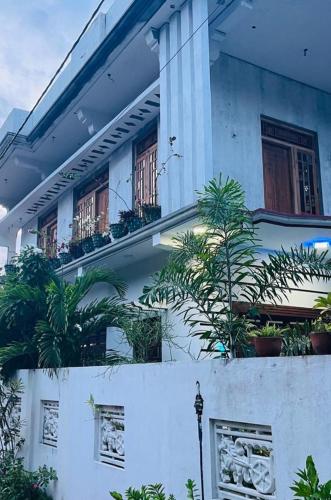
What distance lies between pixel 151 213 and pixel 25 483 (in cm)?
405

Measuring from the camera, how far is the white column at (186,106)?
6988mm

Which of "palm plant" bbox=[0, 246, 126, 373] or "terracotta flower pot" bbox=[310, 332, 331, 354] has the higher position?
"palm plant" bbox=[0, 246, 126, 373]

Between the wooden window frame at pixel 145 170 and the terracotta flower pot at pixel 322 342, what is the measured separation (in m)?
5.36

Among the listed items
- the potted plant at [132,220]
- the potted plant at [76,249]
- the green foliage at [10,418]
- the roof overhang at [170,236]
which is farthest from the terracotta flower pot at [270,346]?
the potted plant at [76,249]

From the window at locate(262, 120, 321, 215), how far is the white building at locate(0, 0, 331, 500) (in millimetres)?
20

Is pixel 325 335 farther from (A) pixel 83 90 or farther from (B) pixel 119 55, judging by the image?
(A) pixel 83 90

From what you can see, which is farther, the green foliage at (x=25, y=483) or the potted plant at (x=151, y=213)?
the potted plant at (x=151, y=213)

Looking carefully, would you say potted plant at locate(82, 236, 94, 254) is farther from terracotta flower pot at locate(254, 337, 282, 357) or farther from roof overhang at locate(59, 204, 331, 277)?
terracotta flower pot at locate(254, 337, 282, 357)

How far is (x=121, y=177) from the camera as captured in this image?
10172 mm

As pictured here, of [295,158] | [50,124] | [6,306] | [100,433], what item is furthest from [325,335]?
[50,124]

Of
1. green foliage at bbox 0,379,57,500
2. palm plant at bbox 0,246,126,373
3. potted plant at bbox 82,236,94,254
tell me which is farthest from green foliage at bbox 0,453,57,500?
potted plant at bbox 82,236,94,254

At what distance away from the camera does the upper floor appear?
7.34 metres

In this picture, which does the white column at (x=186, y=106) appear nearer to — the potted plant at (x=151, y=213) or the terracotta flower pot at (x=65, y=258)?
the potted plant at (x=151, y=213)

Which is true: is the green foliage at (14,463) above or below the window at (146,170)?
below
